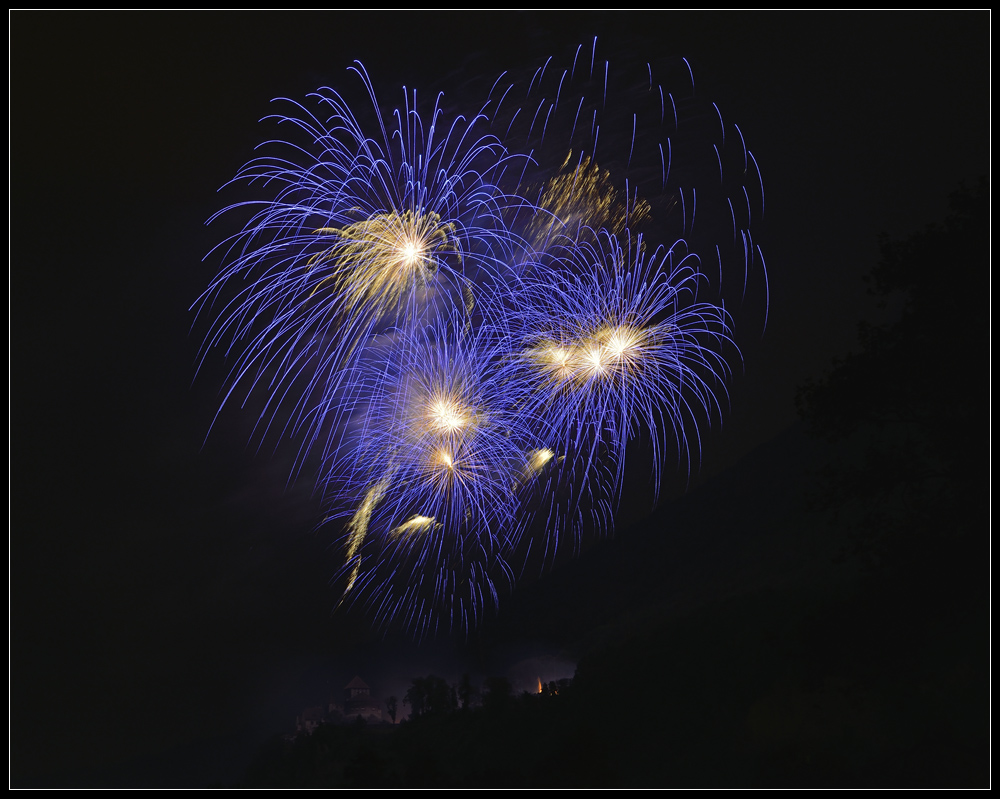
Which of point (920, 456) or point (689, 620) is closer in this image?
point (920, 456)

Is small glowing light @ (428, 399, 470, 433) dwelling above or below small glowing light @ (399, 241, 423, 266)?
below

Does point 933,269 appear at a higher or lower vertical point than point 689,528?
lower

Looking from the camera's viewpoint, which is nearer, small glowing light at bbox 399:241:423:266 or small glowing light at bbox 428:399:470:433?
small glowing light at bbox 399:241:423:266

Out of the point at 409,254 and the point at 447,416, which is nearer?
the point at 409,254

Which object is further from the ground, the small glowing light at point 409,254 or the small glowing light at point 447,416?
the small glowing light at point 409,254

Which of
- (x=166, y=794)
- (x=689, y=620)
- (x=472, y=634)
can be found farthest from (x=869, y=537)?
(x=472, y=634)

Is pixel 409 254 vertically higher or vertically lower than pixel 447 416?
higher

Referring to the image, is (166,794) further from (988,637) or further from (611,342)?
(988,637)

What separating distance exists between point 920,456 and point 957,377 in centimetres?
230

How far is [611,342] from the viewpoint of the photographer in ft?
78.1

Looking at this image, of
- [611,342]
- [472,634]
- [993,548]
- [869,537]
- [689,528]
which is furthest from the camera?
[689,528]

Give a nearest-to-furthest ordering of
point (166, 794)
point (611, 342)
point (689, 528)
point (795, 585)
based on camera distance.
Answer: point (166, 794), point (611, 342), point (795, 585), point (689, 528)

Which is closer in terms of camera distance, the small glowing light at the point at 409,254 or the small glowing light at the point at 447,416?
the small glowing light at the point at 409,254

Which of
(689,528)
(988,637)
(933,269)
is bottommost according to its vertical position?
(988,637)
